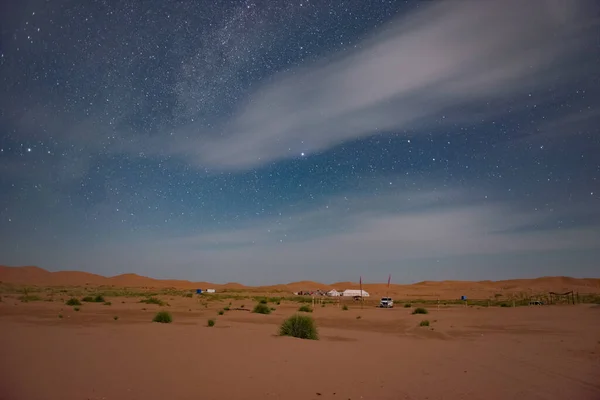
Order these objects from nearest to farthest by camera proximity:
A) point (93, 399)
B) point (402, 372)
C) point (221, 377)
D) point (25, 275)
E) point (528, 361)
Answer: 1. point (93, 399)
2. point (221, 377)
3. point (402, 372)
4. point (528, 361)
5. point (25, 275)

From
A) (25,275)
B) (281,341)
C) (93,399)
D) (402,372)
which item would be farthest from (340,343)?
(25,275)

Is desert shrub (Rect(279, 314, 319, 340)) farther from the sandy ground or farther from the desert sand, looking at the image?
the sandy ground

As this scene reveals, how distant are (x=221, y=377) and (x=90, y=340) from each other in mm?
8023

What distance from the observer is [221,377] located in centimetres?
1045

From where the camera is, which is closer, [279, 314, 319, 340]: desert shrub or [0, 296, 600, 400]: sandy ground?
[0, 296, 600, 400]: sandy ground

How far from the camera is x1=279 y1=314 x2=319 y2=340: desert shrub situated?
18.8 m

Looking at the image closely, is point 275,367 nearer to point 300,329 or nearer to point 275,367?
point 275,367

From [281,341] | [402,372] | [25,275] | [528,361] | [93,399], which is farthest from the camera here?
[25,275]

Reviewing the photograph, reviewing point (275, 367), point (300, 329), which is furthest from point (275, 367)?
point (300, 329)

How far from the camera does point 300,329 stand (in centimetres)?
1898

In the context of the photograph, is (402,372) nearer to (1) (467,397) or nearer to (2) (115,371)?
(1) (467,397)

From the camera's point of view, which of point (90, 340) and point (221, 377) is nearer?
point (221, 377)

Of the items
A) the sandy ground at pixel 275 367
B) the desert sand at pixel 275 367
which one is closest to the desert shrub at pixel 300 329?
the desert sand at pixel 275 367

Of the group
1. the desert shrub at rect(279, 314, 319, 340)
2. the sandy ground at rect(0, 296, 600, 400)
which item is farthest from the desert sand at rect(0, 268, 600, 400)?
the desert shrub at rect(279, 314, 319, 340)
